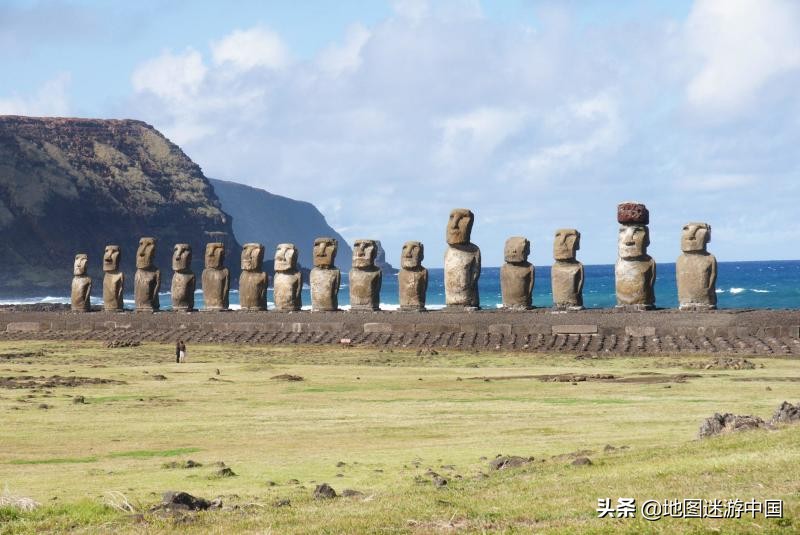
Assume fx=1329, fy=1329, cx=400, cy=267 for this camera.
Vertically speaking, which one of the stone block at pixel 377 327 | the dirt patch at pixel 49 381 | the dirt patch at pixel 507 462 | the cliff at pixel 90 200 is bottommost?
the dirt patch at pixel 507 462

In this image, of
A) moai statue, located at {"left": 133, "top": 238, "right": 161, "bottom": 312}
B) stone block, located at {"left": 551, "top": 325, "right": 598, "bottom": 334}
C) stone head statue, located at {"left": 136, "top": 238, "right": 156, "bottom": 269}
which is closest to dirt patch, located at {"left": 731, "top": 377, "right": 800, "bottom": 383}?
stone block, located at {"left": 551, "top": 325, "right": 598, "bottom": 334}

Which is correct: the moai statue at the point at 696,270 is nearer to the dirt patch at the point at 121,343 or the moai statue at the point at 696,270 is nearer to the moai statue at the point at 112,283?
the dirt patch at the point at 121,343

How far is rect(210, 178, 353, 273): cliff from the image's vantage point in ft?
579

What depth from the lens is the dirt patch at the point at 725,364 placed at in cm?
2145

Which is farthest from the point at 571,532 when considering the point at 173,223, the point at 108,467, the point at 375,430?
the point at 173,223

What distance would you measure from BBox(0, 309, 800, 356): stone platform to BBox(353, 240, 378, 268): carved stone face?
1.20 meters

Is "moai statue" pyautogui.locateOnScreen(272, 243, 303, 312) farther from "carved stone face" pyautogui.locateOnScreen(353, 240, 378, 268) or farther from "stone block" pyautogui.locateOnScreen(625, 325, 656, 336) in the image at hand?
"stone block" pyautogui.locateOnScreen(625, 325, 656, 336)

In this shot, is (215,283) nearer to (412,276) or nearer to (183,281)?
(183,281)

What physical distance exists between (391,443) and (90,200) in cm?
10155

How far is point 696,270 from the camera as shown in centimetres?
2608

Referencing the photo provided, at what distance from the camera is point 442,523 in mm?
8805

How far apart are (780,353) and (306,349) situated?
9792mm

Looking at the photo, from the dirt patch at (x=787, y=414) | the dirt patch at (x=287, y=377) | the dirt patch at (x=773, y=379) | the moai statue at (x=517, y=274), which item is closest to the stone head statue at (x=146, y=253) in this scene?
the moai statue at (x=517, y=274)

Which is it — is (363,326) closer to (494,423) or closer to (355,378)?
(355,378)
